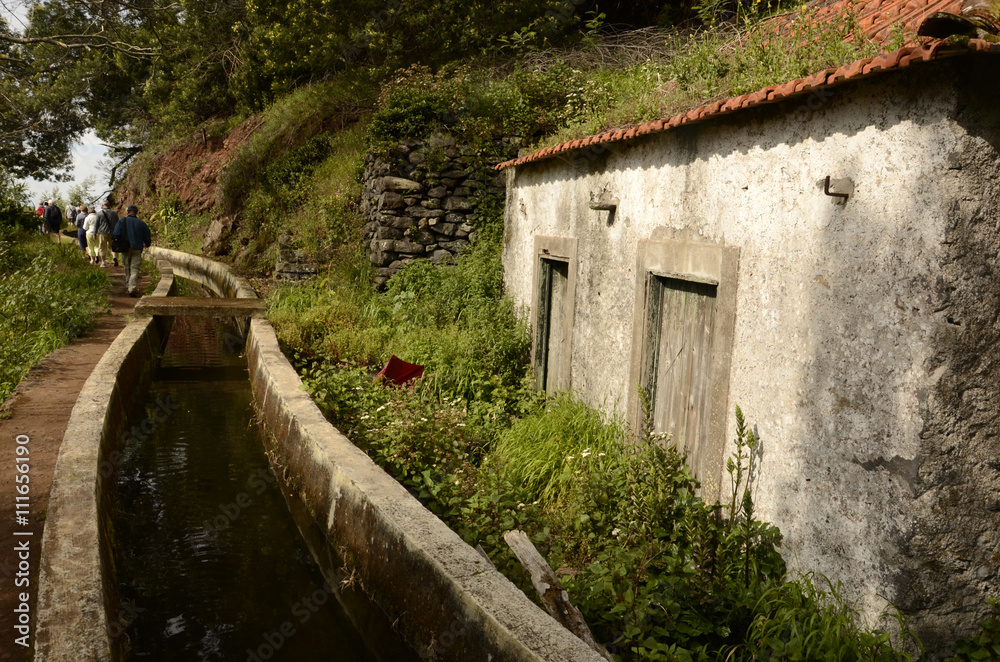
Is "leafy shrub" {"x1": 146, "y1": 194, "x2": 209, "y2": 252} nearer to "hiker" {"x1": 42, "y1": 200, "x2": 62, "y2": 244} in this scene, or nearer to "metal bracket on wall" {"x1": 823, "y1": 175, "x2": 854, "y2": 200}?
"hiker" {"x1": 42, "y1": 200, "x2": 62, "y2": 244}

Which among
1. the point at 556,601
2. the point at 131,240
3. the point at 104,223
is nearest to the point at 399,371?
the point at 556,601

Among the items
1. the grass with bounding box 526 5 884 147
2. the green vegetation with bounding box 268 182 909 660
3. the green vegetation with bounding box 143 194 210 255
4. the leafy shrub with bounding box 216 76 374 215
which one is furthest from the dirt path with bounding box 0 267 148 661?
the green vegetation with bounding box 143 194 210 255

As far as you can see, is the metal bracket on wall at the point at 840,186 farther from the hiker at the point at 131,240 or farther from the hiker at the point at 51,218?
the hiker at the point at 51,218

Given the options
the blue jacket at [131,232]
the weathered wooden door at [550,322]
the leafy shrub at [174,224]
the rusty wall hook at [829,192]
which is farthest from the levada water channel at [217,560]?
the leafy shrub at [174,224]

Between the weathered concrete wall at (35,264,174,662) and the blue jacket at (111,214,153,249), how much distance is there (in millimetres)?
7058

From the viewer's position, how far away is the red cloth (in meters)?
7.01

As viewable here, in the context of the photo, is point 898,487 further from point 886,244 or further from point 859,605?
point 886,244

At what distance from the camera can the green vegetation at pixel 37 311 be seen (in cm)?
702

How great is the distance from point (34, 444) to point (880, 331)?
5506 mm

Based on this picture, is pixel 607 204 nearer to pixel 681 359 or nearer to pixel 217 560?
pixel 681 359

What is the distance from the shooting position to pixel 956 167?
2.73 m

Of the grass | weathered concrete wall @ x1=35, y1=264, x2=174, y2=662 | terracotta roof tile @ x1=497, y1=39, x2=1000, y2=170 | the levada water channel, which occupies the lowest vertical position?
the levada water channel

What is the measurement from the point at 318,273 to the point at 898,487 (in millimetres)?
10092

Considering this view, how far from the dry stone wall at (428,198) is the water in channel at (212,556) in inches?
154
